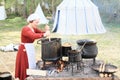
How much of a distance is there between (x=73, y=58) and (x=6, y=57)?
400 cm

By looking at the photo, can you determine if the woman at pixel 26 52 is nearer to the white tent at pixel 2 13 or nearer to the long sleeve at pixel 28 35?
the long sleeve at pixel 28 35

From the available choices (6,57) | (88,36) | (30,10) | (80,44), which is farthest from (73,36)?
(30,10)

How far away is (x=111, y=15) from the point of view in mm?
16094

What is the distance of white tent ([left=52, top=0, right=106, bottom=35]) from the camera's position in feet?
34.4

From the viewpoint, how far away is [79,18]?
1050cm

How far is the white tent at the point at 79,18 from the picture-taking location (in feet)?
34.4

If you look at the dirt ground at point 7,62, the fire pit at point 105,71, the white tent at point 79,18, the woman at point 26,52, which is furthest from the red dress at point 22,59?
the white tent at point 79,18

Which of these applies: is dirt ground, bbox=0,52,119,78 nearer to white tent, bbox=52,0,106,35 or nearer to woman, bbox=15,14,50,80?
woman, bbox=15,14,50,80

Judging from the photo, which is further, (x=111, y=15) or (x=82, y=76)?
(x=111, y=15)

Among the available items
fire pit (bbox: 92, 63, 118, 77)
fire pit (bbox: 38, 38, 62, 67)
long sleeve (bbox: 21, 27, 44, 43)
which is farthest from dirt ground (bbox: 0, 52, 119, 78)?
fire pit (bbox: 92, 63, 118, 77)

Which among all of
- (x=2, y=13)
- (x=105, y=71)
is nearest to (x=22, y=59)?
(x=105, y=71)

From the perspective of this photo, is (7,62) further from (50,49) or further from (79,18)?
(79,18)

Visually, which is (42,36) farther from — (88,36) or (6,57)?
(88,36)

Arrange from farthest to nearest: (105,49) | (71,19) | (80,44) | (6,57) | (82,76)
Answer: (71,19) → (105,49) → (6,57) → (80,44) → (82,76)
